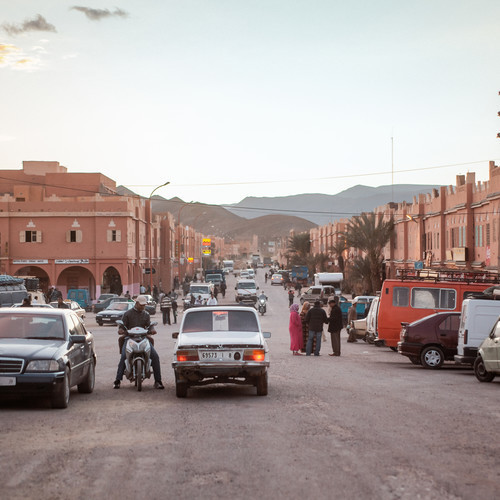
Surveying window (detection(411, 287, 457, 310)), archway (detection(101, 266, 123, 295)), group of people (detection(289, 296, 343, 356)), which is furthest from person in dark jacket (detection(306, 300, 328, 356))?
archway (detection(101, 266, 123, 295))

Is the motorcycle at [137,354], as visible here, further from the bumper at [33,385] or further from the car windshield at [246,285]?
the car windshield at [246,285]

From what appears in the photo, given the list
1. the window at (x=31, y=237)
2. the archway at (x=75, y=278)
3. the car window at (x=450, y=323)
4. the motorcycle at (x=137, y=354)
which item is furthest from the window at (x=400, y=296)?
the archway at (x=75, y=278)

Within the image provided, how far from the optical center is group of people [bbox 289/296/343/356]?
2633 cm

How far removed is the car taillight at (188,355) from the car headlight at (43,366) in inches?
87.0

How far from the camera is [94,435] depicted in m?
10.5

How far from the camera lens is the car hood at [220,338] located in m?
14.5

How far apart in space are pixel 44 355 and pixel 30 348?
39 cm

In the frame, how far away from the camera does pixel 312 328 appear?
2650cm

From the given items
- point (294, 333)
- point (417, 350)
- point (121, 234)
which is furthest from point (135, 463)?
point (121, 234)

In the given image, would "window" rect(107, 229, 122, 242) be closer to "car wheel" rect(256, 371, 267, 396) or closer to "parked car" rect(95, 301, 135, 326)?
"parked car" rect(95, 301, 135, 326)

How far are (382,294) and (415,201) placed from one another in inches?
1799

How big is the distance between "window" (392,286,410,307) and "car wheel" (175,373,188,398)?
15.5m

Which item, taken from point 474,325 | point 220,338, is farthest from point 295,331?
point 220,338

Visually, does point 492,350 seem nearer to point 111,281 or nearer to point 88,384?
point 88,384
